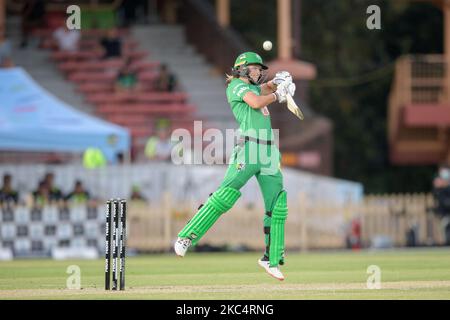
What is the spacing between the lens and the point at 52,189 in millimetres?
28969

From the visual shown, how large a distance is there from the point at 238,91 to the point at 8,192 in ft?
47.2

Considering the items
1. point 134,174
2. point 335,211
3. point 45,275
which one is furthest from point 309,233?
point 45,275

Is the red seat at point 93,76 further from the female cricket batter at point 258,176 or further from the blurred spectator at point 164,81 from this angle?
the female cricket batter at point 258,176

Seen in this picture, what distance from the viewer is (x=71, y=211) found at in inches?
1101

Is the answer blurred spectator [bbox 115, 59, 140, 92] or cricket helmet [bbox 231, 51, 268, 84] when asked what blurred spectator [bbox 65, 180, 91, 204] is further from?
cricket helmet [bbox 231, 51, 268, 84]

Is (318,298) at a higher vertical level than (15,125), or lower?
lower

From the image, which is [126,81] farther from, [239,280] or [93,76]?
[239,280]

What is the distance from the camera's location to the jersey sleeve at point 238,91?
14859 mm

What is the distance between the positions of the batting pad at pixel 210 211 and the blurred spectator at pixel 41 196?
1359 centimetres

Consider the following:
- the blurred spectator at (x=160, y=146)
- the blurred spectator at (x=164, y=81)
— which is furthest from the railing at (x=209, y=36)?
the blurred spectator at (x=160, y=146)

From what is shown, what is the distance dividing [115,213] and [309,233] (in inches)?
647

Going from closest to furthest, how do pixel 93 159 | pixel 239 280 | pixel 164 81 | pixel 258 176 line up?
pixel 258 176 → pixel 239 280 → pixel 93 159 → pixel 164 81

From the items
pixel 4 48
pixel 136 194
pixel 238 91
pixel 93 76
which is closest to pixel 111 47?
pixel 93 76
